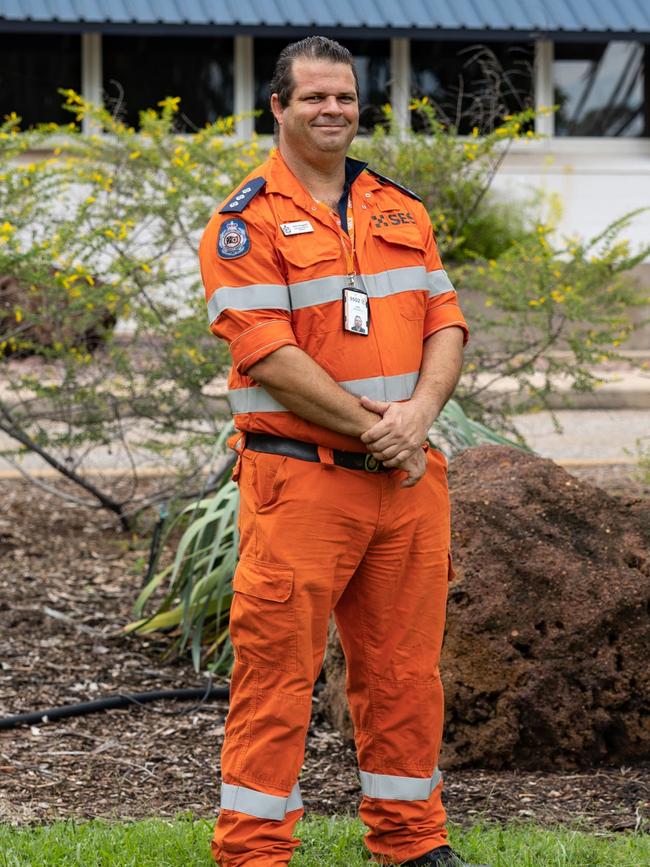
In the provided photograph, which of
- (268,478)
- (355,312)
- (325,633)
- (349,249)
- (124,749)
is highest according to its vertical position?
(349,249)

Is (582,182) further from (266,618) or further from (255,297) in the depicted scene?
(266,618)

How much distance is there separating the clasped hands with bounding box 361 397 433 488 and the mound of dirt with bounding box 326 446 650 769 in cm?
123

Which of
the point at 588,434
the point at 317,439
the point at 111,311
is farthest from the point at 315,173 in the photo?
the point at 588,434

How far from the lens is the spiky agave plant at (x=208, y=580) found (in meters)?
5.38

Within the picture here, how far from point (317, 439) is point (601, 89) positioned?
43.6 ft

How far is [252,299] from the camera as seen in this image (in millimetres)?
3201

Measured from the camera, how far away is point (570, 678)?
4.38 meters

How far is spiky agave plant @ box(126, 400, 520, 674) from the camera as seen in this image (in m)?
5.38

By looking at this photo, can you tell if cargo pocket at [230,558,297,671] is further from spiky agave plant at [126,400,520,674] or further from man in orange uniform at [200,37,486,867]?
spiky agave plant at [126,400,520,674]

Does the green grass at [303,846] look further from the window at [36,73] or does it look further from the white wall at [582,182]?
the window at [36,73]

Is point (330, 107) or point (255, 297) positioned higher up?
point (330, 107)

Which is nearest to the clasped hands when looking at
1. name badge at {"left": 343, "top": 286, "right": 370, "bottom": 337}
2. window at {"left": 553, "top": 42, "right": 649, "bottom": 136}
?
name badge at {"left": 343, "top": 286, "right": 370, "bottom": 337}

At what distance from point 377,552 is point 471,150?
4.26 m

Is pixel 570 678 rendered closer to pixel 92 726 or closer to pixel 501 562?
pixel 501 562
